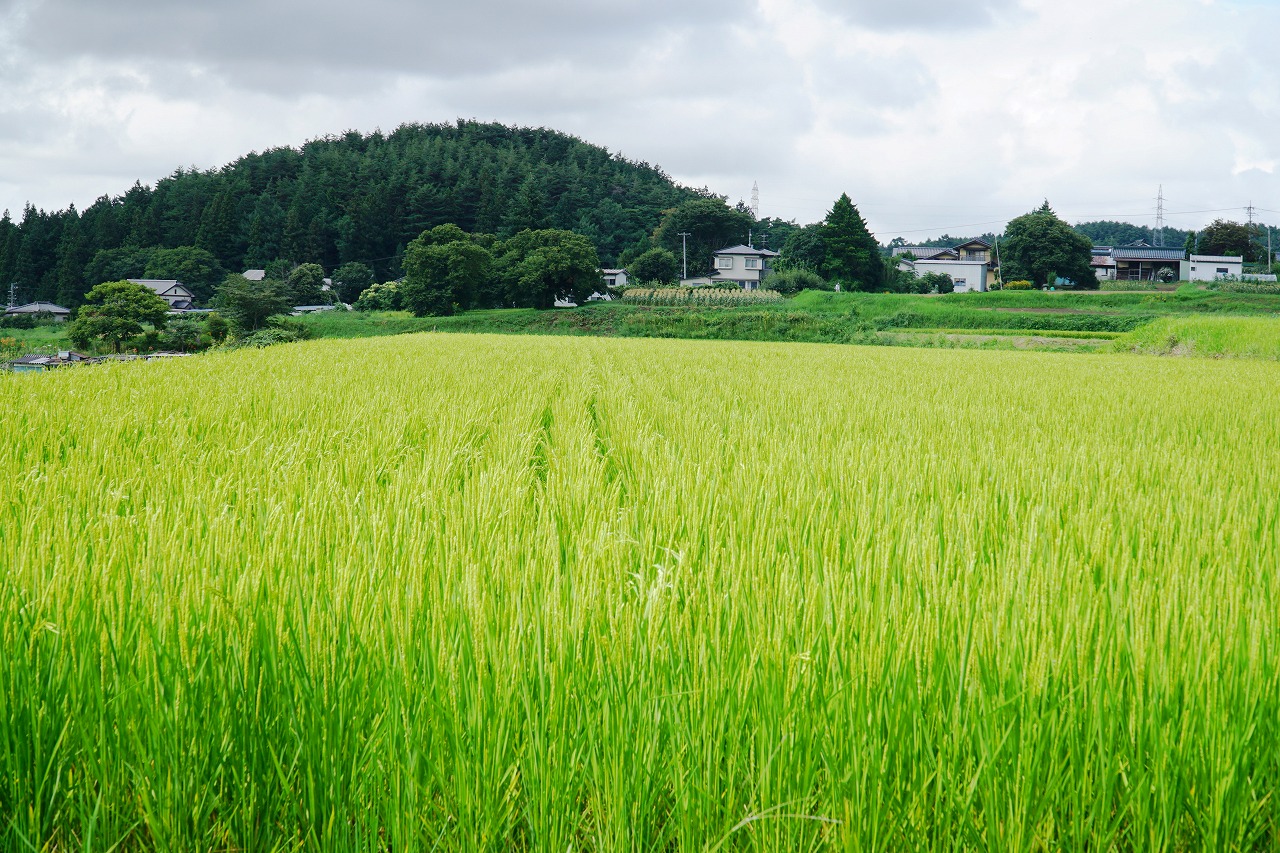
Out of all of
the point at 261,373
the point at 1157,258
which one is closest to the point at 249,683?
the point at 261,373

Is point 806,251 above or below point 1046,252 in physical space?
above

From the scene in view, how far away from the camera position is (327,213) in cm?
7638

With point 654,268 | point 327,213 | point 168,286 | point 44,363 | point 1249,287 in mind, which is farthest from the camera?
point 327,213

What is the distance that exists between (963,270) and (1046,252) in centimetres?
1804

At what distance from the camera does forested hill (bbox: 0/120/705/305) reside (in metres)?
72.7

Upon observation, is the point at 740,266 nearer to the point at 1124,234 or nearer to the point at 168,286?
the point at 168,286

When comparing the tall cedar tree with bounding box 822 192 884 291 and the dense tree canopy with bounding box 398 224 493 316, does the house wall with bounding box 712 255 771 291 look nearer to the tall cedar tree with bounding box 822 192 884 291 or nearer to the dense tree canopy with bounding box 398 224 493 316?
the tall cedar tree with bounding box 822 192 884 291

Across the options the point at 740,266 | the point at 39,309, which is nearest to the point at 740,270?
the point at 740,266

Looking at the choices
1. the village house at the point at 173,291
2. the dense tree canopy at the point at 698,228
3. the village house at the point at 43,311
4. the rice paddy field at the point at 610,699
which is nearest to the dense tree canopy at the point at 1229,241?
the dense tree canopy at the point at 698,228

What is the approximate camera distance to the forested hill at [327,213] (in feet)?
238

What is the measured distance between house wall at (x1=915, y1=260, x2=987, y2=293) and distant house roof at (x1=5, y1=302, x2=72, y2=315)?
235 ft

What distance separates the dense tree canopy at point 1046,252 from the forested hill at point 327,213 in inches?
1454

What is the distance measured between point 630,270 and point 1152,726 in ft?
202

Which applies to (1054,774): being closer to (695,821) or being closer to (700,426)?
(695,821)
